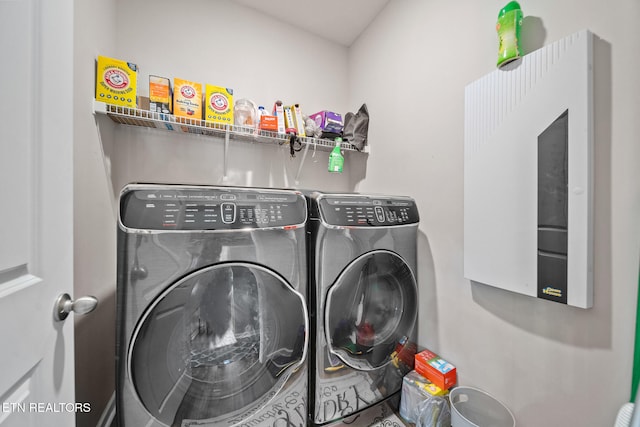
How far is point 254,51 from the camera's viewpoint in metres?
1.77

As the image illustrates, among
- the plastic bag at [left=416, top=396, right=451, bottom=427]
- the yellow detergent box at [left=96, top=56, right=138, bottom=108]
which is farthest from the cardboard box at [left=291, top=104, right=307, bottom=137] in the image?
the plastic bag at [left=416, top=396, right=451, bottom=427]

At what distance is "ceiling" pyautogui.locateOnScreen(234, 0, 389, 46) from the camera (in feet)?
5.58

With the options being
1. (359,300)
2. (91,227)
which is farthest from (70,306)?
(359,300)

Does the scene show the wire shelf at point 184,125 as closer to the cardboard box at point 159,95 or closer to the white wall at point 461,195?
the cardboard box at point 159,95

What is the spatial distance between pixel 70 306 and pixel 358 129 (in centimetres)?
181

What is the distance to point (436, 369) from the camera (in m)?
1.21

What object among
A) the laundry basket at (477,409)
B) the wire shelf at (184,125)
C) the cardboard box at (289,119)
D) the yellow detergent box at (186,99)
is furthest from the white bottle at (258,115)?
the laundry basket at (477,409)

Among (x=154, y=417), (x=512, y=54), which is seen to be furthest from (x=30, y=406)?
(x=512, y=54)

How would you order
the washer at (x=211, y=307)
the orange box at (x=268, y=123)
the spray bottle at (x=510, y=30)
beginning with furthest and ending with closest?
the orange box at (x=268, y=123) → the spray bottle at (x=510, y=30) → the washer at (x=211, y=307)

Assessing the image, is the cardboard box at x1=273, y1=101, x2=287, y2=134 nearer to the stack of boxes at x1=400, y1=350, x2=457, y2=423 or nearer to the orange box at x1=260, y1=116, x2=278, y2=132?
the orange box at x1=260, y1=116, x2=278, y2=132

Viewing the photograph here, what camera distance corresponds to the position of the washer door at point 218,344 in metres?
0.78

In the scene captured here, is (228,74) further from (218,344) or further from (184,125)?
(218,344)

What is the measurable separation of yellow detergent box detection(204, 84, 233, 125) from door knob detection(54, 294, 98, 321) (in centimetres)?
112

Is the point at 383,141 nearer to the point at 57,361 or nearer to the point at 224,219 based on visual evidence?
the point at 224,219
